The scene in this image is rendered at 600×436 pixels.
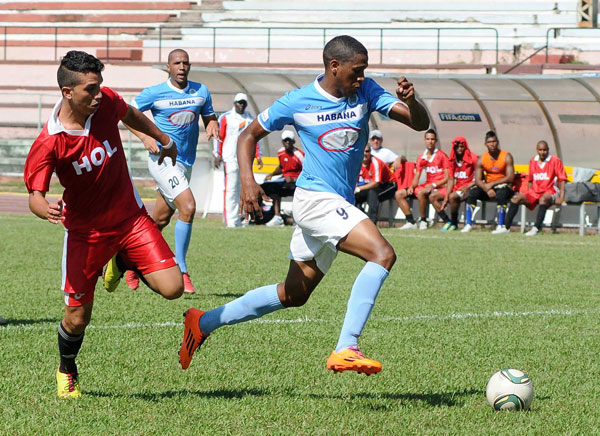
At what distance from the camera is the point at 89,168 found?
5.18m

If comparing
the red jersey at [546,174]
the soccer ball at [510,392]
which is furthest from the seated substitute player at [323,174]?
the red jersey at [546,174]

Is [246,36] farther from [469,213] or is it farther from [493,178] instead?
[493,178]

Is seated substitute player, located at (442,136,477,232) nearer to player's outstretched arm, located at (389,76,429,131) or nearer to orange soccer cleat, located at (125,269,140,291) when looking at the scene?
orange soccer cleat, located at (125,269,140,291)

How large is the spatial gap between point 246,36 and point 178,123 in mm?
23564

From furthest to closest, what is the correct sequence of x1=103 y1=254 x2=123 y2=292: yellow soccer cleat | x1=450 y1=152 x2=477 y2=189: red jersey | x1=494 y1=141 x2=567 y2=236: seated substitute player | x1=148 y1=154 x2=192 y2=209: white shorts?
x1=450 y1=152 x2=477 y2=189: red jersey → x1=494 y1=141 x2=567 y2=236: seated substitute player → x1=148 y1=154 x2=192 y2=209: white shorts → x1=103 y1=254 x2=123 y2=292: yellow soccer cleat

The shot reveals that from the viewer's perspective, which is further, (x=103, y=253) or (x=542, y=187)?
(x=542, y=187)

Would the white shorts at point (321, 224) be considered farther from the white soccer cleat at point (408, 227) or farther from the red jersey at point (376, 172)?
the red jersey at point (376, 172)

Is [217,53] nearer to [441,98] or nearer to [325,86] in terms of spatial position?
[441,98]

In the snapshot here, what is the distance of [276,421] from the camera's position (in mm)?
4676

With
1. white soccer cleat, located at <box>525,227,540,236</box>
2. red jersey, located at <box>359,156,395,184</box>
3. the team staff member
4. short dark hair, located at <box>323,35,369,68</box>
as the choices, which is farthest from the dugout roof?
short dark hair, located at <box>323,35,369,68</box>

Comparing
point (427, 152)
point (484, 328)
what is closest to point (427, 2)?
point (427, 152)

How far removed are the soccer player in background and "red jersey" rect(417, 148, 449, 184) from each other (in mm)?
9884

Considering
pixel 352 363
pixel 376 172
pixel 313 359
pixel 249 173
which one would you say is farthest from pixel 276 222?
pixel 352 363

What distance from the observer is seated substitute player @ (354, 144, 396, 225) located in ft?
63.6
